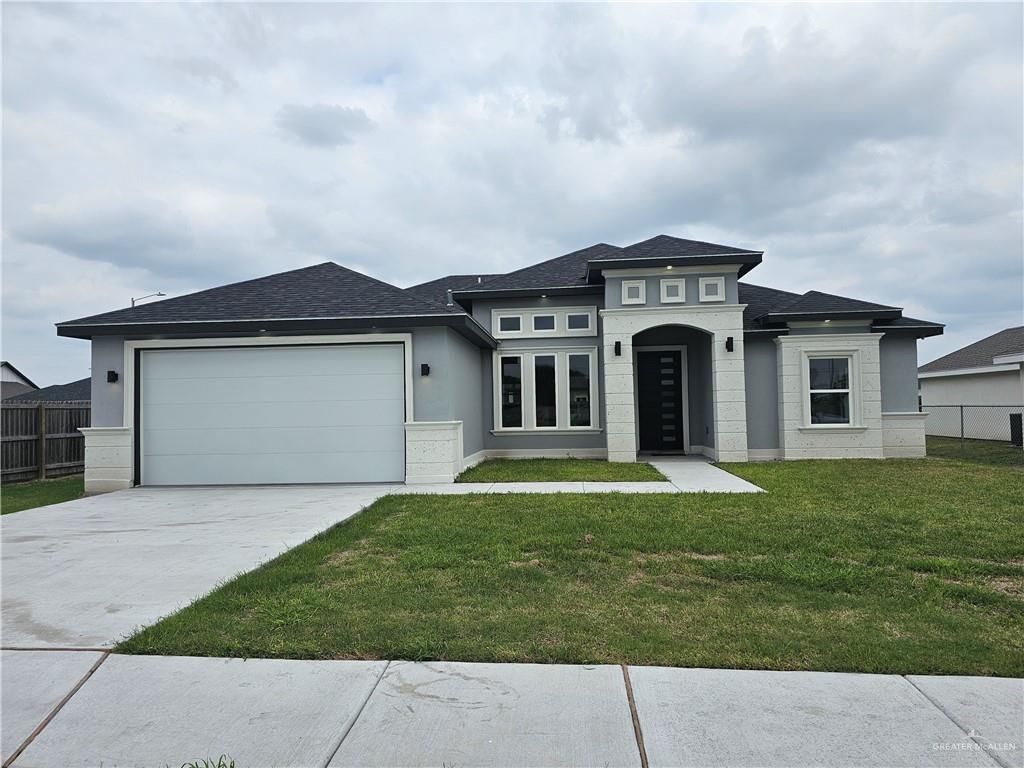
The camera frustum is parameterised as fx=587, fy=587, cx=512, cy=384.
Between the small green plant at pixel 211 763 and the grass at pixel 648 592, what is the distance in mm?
912

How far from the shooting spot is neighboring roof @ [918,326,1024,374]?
19859 mm

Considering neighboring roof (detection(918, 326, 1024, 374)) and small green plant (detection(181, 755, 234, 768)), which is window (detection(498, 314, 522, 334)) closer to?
small green plant (detection(181, 755, 234, 768))

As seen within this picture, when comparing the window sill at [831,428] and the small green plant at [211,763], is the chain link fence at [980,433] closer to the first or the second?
the window sill at [831,428]

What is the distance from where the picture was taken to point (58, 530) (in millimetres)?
6953

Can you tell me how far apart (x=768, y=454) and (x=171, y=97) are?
15.0m

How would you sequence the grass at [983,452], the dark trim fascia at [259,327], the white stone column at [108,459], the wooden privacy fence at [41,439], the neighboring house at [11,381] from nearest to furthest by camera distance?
1. the dark trim fascia at [259,327]
2. the white stone column at [108,459]
3. the wooden privacy fence at [41,439]
4. the grass at [983,452]
5. the neighboring house at [11,381]

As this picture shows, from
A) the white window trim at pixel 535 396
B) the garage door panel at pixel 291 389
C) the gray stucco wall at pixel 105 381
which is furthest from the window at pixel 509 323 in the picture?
the gray stucco wall at pixel 105 381

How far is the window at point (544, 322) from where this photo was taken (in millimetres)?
14758

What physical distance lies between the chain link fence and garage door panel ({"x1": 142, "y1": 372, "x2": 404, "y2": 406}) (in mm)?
13166

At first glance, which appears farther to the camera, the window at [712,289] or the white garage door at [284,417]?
the window at [712,289]

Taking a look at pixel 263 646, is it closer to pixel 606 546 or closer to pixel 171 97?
pixel 606 546

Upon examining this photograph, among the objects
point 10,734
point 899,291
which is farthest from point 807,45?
point 899,291

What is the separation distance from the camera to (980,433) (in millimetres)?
20016

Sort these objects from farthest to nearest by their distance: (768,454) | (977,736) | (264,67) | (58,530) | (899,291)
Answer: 1. (899,291)
2. (768,454)
3. (264,67)
4. (58,530)
5. (977,736)
